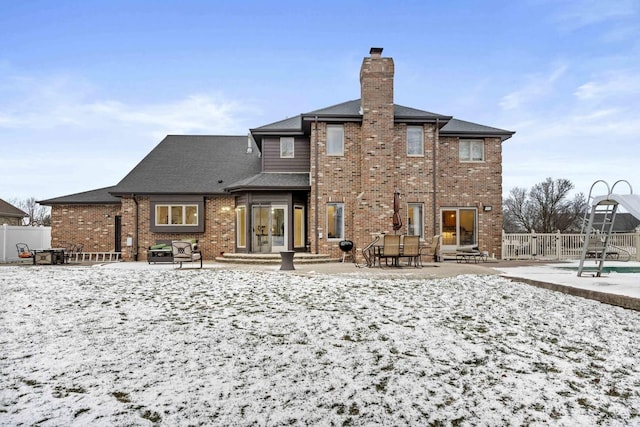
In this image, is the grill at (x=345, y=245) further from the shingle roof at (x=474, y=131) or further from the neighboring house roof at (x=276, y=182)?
the shingle roof at (x=474, y=131)

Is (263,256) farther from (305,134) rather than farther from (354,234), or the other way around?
(305,134)

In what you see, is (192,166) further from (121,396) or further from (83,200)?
(121,396)

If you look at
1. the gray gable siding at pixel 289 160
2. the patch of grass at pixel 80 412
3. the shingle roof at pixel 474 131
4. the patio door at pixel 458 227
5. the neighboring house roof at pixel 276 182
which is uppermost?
the shingle roof at pixel 474 131

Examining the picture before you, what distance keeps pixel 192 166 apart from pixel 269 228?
593 centimetres

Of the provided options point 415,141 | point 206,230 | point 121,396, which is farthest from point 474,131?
point 121,396

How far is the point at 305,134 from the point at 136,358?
13.6 meters

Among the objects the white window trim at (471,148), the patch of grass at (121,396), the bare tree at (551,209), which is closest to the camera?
the patch of grass at (121,396)

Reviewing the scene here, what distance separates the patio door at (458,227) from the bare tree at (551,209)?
2970cm

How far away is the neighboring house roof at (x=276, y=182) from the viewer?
15438 mm

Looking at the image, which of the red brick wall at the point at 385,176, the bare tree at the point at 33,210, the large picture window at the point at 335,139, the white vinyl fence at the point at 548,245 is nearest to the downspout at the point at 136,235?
the red brick wall at the point at 385,176

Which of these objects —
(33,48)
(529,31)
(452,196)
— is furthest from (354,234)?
(33,48)

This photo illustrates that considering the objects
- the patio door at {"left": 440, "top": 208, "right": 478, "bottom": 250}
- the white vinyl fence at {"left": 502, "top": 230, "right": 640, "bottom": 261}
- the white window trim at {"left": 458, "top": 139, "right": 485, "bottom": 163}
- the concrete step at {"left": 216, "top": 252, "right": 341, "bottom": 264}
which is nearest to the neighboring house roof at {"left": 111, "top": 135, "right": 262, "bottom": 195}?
the concrete step at {"left": 216, "top": 252, "right": 341, "bottom": 264}

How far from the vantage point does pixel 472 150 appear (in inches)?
654

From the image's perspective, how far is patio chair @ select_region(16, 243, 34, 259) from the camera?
17625mm
